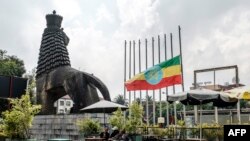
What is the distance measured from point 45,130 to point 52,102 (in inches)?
108

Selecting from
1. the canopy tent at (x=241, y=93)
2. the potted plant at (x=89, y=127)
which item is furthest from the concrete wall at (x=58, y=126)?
the canopy tent at (x=241, y=93)

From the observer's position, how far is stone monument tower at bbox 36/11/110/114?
2130 centimetres

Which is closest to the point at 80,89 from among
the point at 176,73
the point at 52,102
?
the point at 52,102

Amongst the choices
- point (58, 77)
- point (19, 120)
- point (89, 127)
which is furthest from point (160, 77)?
point (19, 120)

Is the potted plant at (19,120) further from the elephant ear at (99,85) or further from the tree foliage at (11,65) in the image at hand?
the tree foliage at (11,65)

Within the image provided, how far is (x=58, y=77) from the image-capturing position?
23328 millimetres

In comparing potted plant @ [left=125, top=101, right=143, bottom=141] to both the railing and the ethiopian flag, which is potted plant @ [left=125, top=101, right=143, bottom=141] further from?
the ethiopian flag

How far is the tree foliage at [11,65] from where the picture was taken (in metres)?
42.6

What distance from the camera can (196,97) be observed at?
12469 mm

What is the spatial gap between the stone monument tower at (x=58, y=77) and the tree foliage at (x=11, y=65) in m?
18.7

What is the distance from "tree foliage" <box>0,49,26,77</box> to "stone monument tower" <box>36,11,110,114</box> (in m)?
18.7

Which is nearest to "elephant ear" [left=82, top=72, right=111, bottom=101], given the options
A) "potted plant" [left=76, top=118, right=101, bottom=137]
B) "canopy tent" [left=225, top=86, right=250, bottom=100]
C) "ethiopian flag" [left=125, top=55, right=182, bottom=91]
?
"ethiopian flag" [left=125, top=55, right=182, bottom=91]

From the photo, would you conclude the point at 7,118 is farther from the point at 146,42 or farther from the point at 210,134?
the point at 146,42

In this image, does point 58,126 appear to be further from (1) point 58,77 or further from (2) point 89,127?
(2) point 89,127
